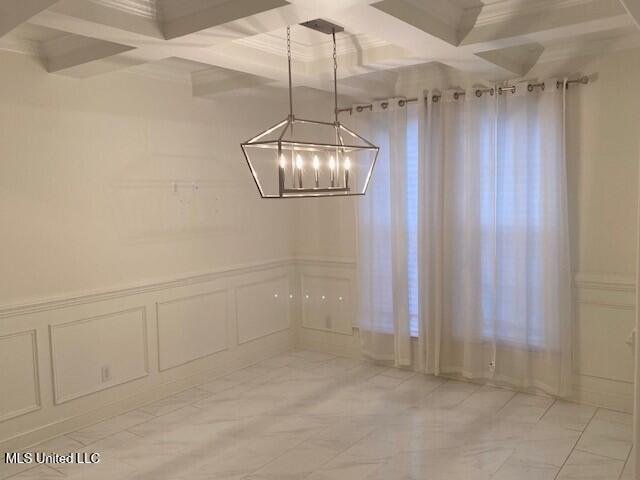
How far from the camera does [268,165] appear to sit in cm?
546

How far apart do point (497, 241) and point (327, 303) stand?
191 cm

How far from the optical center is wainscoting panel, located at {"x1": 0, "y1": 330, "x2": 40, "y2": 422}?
353 centimetres

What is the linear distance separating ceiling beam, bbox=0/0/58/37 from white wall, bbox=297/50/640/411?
3315 millimetres

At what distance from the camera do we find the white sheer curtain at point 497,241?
13.5ft

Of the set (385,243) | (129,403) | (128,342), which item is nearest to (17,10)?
(128,342)

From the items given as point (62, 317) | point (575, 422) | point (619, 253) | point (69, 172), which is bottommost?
point (575, 422)

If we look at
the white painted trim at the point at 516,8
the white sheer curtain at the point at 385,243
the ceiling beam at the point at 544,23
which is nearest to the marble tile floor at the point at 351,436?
the white sheer curtain at the point at 385,243

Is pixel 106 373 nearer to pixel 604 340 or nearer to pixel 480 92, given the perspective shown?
pixel 480 92

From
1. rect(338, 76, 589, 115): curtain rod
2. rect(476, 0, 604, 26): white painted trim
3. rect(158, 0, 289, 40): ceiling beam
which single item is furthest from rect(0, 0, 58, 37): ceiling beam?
rect(338, 76, 589, 115): curtain rod

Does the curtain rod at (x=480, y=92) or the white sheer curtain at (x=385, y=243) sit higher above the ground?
the curtain rod at (x=480, y=92)

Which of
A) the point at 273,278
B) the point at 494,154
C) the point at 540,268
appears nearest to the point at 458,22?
the point at 494,154

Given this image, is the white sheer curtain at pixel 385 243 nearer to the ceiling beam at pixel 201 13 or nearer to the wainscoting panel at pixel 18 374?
the ceiling beam at pixel 201 13

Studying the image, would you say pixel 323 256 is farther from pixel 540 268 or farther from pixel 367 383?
pixel 540 268

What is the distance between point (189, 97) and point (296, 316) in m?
2.45
